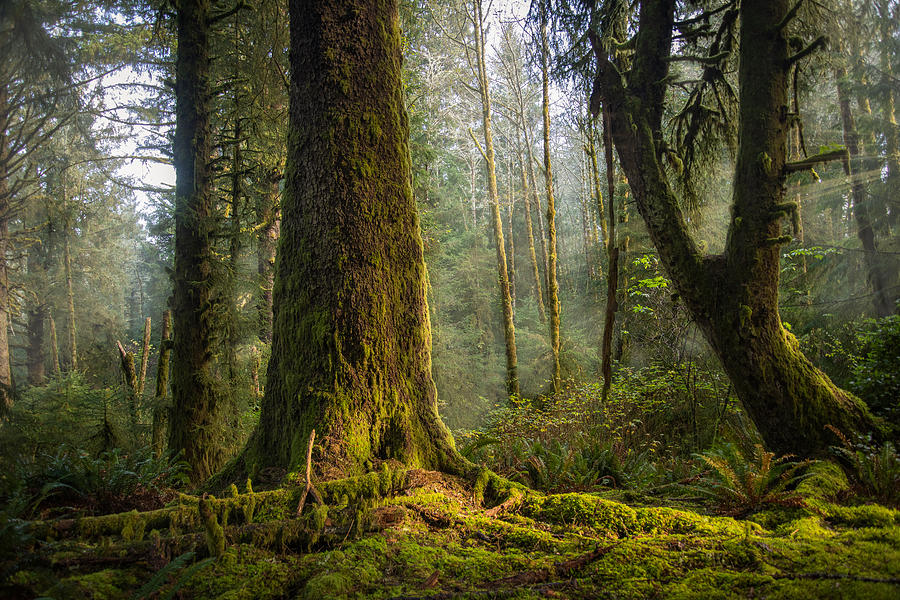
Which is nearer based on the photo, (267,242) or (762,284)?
(762,284)

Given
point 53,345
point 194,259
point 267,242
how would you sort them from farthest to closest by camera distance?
point 53,345 → point 267,242 → point 194,259

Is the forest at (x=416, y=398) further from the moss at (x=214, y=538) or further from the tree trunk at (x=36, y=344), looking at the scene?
the tree trunk at (x=36, y=344)

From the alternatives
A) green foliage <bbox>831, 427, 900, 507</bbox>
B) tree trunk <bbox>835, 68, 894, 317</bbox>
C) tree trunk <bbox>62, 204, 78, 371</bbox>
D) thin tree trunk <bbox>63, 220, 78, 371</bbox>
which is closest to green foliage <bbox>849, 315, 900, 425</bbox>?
green foliage <bbox>831, 427, 900, 507</bbox>

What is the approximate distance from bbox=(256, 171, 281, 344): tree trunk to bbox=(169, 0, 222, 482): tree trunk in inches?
34.4

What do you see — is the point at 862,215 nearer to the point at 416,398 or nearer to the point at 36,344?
the point at 416,398

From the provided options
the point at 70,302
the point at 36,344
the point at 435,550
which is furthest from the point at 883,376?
the point at 36,344

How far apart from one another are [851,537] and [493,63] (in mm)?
18489

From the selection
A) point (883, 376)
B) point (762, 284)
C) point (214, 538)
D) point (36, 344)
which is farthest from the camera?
point (36, 344)

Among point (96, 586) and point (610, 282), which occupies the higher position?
point (610, 282)

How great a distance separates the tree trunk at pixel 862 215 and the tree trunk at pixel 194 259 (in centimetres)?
1428

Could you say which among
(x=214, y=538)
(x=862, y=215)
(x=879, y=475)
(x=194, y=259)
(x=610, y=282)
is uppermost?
(x=862, y=215)

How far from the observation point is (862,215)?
12.6 m

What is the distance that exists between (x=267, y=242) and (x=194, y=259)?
17.1ft

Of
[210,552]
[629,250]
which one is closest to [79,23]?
[210,552]
